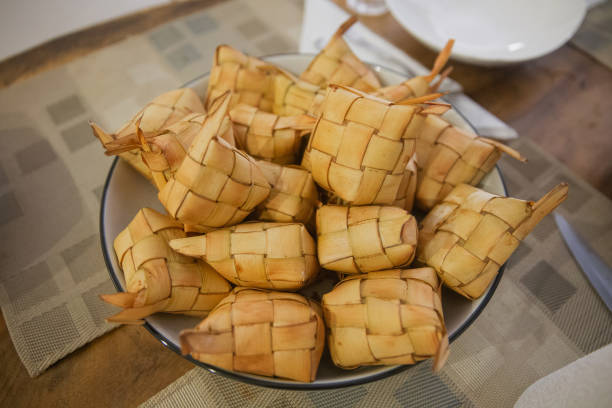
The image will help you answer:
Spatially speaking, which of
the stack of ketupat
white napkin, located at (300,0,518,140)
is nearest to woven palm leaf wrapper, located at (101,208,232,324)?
the stack of ketupat

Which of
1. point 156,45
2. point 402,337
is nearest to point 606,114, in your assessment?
point 402,337

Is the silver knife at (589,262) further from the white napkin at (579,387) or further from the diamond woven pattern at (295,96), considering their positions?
the diamond woven pattern at (295,96)

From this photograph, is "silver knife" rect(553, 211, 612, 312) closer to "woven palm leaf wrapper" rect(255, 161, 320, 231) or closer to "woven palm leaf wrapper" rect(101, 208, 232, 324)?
"woven palm leaf wrapper" rect(255, 161, 320, 231)

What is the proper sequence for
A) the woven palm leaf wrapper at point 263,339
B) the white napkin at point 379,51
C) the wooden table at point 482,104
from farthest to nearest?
the white napkin at point 379,51 → the wooden table at point 482,104 → the woven palm leaf wrapper at point 263,339

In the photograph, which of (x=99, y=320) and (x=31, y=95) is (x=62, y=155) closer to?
(x=31, y=95)

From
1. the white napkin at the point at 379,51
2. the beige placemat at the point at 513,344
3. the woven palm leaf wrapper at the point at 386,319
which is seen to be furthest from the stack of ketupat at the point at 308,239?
the white napkin at the point at 379,51

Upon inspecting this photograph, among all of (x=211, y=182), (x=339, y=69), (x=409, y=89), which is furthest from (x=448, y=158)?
(x=211, y=182)

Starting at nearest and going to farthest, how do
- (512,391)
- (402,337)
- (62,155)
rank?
(402,337), (512,391), (62,155)
